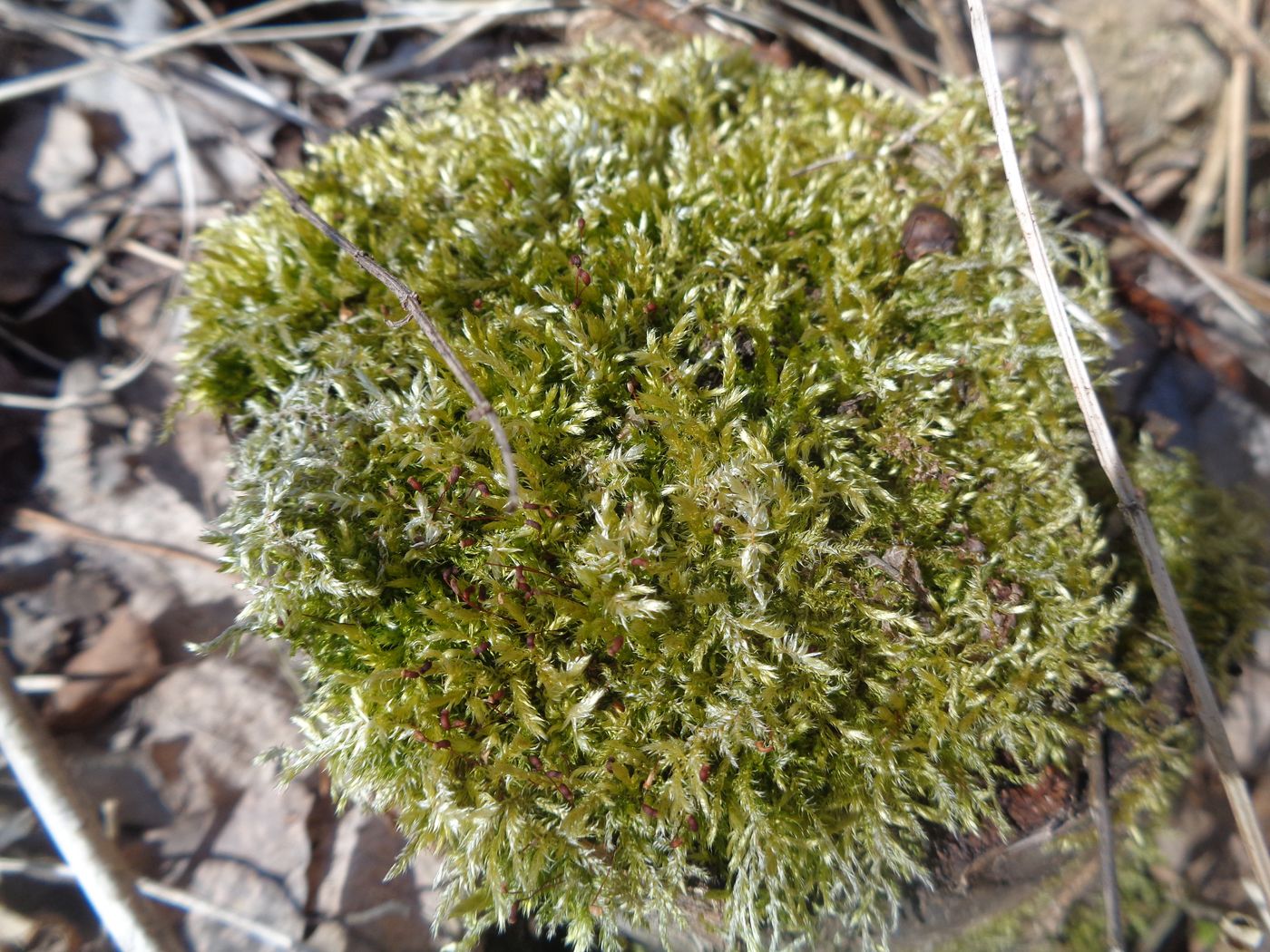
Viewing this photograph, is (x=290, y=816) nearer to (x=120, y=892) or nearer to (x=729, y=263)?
(x=120, y=892)

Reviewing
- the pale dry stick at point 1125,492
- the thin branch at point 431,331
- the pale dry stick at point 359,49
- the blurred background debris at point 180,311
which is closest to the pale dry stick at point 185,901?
the blurred background debris at point 180,311

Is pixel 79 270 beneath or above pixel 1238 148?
beneath

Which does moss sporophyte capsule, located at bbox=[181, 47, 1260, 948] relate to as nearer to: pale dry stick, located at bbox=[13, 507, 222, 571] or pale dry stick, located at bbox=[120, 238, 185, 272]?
pale dry stick, located at bbox=[13, 507, 222, 571]

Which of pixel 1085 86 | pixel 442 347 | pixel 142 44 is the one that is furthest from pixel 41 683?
pixel 1085 86

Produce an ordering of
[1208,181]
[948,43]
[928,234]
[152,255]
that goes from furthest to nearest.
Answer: [1208,181] → [948,43] → [152,255] → [928,234]

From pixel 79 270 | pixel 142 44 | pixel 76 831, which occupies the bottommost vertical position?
pixel 76 831

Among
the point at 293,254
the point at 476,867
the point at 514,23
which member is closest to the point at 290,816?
the point at 476,867

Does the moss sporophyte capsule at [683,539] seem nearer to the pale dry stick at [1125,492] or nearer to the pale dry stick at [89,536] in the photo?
the pale dry stick at [1125,492]

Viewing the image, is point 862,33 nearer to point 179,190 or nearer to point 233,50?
point 233,50
